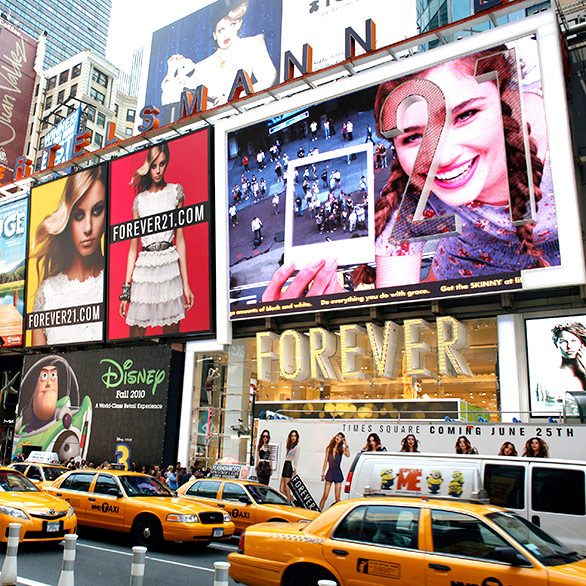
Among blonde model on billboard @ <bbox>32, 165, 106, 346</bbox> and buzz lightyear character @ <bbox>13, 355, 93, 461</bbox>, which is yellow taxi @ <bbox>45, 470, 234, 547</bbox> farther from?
blonde model on billboard @ <bbox>32, 165, 106, 346</bbox>

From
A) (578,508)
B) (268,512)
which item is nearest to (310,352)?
(268,512)

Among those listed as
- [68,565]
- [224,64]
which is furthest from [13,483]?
[224,64]

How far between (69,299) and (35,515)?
2267cm

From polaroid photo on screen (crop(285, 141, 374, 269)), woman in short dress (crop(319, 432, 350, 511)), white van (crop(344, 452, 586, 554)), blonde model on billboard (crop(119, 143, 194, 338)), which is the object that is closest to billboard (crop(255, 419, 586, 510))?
woman in short dress (crop(319, 432, 350, 511))

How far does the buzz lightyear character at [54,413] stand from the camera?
30391 millimetres

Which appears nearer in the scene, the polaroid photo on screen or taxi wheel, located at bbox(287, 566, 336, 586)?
taxi wheel, located at bbox(287, 566, 336, 586)

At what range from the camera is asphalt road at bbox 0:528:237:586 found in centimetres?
902

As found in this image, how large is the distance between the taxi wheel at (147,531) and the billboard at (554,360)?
12.2 m

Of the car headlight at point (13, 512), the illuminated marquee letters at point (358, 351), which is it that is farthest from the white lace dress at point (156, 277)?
the car headlight at point (13, 512)

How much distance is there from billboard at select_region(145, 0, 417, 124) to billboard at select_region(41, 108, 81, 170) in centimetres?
787

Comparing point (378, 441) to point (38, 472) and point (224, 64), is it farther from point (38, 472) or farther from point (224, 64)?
point (224, 64)

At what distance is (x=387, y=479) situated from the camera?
10047 millimetres

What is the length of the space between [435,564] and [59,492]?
9.68 meters

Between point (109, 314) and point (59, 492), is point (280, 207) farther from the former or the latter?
point (59, 492)
